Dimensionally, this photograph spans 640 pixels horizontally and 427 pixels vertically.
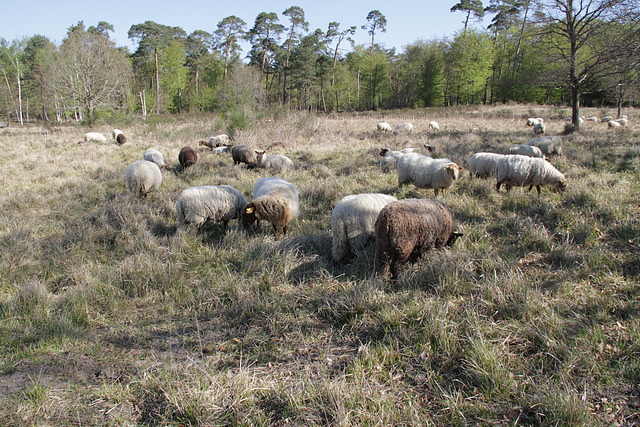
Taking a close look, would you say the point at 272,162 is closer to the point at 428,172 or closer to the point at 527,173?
the point at 428,172

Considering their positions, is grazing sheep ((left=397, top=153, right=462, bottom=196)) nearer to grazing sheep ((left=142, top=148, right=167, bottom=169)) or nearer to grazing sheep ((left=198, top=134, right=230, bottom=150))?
→ grazing sheep ((left=142, top=148, right=167, bottom=169))

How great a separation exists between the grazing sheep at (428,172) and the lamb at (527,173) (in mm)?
1008

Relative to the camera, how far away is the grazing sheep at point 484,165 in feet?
27.3

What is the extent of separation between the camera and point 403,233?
409 centimetres

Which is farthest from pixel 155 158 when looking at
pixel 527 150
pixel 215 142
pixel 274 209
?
pixel 527 150

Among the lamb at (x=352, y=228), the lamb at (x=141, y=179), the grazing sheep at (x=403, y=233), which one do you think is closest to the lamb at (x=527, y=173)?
the grazing sheep at (x=403, y=233)

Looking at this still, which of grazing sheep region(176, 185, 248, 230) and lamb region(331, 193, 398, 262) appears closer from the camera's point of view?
lamb region(331, 193, 398, 262)

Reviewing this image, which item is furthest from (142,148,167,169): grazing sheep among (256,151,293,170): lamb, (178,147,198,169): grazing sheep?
(256,151,293,170): lamb

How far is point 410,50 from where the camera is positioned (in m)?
52.0

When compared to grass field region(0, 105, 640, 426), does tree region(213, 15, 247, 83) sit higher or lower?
higher

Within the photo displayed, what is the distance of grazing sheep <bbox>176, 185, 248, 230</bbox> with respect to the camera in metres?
6.11

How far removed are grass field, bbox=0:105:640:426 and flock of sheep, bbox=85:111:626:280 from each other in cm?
28

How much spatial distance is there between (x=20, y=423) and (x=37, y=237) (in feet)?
16.7

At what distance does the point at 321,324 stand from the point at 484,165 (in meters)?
7.08
